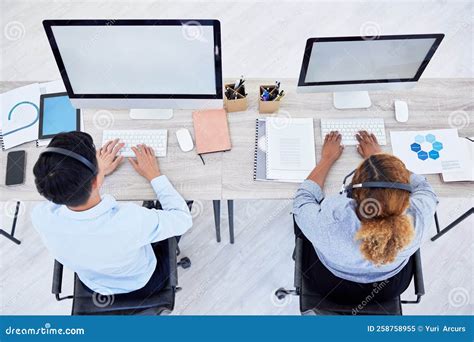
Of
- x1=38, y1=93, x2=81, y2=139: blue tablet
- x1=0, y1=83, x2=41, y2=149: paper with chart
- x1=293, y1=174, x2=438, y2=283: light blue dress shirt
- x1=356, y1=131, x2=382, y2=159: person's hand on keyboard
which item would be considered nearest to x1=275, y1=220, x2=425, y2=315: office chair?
x1=293, y1=174, x2=438, y2=283: light blue dress shirt

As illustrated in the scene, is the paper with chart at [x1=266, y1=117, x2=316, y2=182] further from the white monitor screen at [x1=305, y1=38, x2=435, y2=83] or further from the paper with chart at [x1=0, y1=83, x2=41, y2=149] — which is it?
the paper with chart at [x1=0, y1=83, x2=41, y2=149]

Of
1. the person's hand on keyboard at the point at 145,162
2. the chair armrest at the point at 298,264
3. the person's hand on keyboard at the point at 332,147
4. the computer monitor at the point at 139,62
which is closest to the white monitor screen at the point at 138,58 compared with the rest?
the computer monitor at the point at 139,62

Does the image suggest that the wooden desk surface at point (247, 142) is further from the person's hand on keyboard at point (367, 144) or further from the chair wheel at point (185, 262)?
the chair wheel at point (185, 262)

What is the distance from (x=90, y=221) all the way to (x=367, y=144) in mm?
1178

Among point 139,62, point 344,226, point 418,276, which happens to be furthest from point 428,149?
point 139,62

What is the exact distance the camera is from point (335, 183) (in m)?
1.69

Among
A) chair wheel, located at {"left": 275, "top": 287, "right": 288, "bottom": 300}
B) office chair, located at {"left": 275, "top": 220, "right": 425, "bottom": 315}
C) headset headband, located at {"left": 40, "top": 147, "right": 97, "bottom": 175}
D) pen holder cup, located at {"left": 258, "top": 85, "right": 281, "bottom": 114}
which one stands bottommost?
chair wheel, located at {"left": 275, "top": 287, "right": 288, "bottom": 300}

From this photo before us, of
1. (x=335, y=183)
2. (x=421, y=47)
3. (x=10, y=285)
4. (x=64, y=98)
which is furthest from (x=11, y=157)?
(x=421, y=47)

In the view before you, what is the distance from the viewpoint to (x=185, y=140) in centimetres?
176

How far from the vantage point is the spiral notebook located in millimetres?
1700

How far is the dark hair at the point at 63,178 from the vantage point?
3.91 ft

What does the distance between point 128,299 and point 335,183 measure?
987 millimetres

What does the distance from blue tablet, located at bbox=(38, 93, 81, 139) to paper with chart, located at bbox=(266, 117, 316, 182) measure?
0.88m
